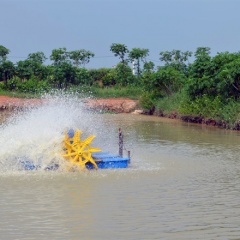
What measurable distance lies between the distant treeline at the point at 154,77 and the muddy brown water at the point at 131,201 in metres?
14.3

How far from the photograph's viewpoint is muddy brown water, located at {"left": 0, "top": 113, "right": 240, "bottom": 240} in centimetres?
881

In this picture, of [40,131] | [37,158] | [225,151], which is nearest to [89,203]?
[37,158]

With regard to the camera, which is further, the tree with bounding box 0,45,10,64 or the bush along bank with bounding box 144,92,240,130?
the tree with bounding box 0,45,10,64

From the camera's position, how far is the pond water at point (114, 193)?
351 inches

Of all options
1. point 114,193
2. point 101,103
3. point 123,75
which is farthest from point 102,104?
point 114,193

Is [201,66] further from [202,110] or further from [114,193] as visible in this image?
[114,193]

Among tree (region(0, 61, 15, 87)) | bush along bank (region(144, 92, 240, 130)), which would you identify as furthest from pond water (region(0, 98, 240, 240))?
tree (region(0, 61, 15, 87))

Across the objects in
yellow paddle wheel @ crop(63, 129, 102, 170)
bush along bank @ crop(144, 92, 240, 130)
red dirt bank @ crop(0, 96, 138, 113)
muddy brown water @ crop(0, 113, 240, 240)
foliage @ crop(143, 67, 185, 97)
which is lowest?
muddy brown water @ crop(0, 113, 240, 240)

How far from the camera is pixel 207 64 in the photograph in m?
32.1

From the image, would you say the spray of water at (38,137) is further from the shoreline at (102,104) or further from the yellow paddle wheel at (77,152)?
the shoreline at (102,104)

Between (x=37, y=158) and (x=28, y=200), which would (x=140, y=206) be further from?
(x=37, y=158)

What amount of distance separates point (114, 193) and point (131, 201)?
0.75 m

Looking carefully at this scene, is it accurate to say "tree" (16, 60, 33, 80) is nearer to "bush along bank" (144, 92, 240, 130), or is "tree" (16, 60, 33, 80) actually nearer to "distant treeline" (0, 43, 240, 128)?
"distant treeline" (0, 43, 240, 128)

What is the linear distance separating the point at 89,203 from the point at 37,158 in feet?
12.1
